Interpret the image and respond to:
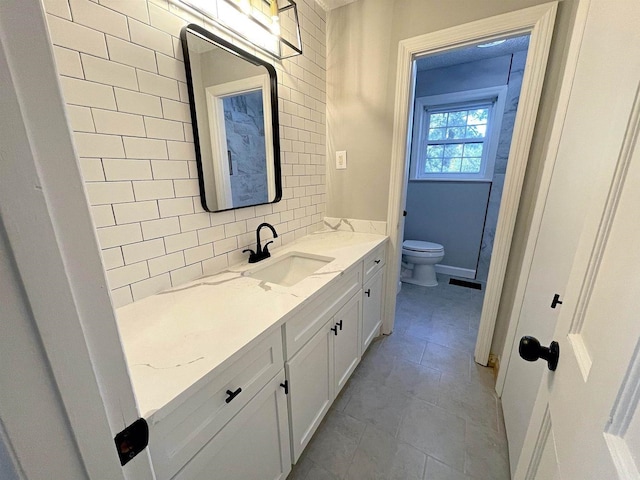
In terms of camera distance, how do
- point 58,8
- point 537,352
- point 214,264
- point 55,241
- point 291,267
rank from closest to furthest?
point 55,241 < point 537,352 < point 58,8 < point 214,264 < point 291,267

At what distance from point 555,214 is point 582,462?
1.02 metres

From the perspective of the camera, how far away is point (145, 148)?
97 cm

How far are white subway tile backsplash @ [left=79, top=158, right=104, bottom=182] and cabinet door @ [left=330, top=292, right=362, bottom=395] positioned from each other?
3.61ft

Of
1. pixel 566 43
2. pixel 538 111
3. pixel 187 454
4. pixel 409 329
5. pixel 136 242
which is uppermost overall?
pixel 566 43

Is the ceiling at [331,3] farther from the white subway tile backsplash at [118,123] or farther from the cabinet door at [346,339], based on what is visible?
the cabinet door at [346,339]

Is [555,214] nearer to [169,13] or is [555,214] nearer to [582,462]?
[582,462]

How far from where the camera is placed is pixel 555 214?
1107mm

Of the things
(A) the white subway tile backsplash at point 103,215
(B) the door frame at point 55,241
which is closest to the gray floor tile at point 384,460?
(B) the door frame at point 55,241

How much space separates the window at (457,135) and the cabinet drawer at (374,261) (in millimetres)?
1876

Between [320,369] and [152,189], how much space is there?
1.07m

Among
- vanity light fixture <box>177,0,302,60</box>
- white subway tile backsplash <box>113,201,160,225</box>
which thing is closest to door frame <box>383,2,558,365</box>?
vanity light fixture <box>177,0,302,60</box>

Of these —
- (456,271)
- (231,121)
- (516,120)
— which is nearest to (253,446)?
(231,121)

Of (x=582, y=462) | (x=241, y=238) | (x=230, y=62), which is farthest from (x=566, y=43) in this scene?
(x=241, y=238)

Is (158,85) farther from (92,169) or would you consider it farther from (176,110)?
(92,169)
